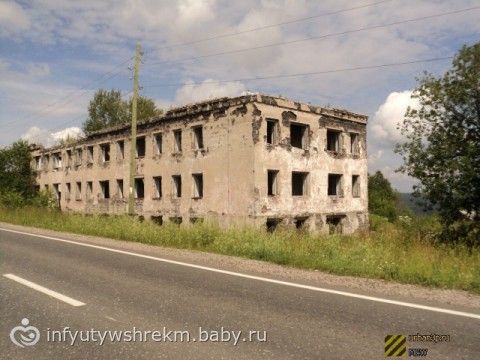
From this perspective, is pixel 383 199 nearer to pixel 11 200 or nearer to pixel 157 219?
pixel 157 219

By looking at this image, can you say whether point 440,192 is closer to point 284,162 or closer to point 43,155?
point 284,162

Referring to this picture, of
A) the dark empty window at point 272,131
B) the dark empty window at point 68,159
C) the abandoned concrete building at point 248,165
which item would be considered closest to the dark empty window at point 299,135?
the abandoned concrete building at point 248,165

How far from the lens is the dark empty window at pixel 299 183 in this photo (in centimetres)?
2466

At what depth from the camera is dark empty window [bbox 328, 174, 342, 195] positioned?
26953mm

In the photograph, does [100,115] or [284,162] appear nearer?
[284,162]

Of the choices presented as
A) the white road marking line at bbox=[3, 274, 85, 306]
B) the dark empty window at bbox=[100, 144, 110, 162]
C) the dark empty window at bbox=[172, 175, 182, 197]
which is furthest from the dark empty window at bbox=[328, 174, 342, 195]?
the white road marking line at bbox=[3, 274, 85, 306]

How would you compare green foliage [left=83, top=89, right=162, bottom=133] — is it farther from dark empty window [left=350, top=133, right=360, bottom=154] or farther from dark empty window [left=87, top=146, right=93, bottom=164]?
dark empty window [left=350, top=133, right=360, bottom=154]

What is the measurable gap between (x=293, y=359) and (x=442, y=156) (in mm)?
13136

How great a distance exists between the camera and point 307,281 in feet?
24.7

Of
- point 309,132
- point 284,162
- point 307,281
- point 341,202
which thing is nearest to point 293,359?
point 307,281

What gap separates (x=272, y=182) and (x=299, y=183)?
3.79 m

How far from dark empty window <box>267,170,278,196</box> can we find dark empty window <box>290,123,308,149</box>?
295 centimetres

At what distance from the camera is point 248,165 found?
70.6 feet

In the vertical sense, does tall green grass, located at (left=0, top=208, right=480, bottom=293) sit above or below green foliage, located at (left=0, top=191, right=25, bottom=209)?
below
